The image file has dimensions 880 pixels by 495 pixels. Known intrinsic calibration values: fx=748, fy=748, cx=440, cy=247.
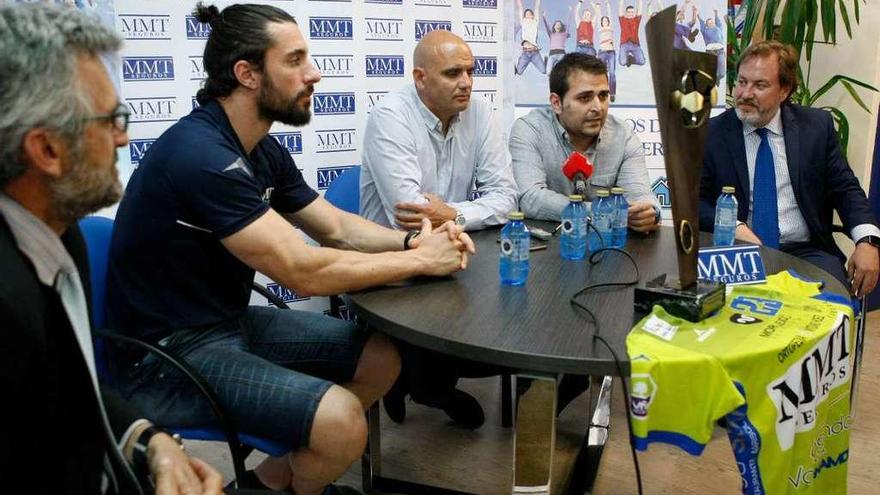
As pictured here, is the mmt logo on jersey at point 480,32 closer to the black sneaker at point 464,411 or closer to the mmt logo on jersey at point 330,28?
the mmt logo on jersey at point 330,28

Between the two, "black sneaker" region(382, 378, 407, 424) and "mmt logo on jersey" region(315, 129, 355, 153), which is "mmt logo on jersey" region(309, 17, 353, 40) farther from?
"black sneaker" region(382, 378, 407, 424)

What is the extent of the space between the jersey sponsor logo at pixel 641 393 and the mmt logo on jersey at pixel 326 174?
211 cm

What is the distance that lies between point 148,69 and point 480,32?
153cm

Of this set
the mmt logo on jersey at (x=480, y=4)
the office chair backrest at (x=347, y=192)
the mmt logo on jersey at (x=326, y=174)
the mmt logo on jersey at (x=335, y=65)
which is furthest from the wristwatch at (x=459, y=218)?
the mmt logo on jersey at (x=480, y=4)

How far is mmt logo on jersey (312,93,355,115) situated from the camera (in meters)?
3.16

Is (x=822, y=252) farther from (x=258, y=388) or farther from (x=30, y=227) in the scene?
(x=30, y=227)

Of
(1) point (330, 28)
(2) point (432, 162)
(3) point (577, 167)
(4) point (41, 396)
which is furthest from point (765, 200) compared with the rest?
(4) point (41, 396)

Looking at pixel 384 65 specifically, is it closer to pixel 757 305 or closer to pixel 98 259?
pixel 98 259

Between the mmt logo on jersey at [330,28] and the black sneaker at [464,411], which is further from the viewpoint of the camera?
the mmt logo on jersey at [330,28]

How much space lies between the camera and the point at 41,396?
3.46 feet

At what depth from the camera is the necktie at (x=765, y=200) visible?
Result: 2.93m

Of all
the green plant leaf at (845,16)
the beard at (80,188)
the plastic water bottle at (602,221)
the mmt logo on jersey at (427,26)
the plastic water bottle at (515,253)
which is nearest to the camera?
the beard at (80,188)

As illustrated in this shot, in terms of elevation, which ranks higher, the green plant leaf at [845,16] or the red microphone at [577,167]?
the green plant leaf at [845,16]

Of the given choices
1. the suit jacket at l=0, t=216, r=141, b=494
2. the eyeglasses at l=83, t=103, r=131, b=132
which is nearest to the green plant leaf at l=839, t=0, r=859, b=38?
the eyeglasses at l=83, t=103, r=131, b=132
